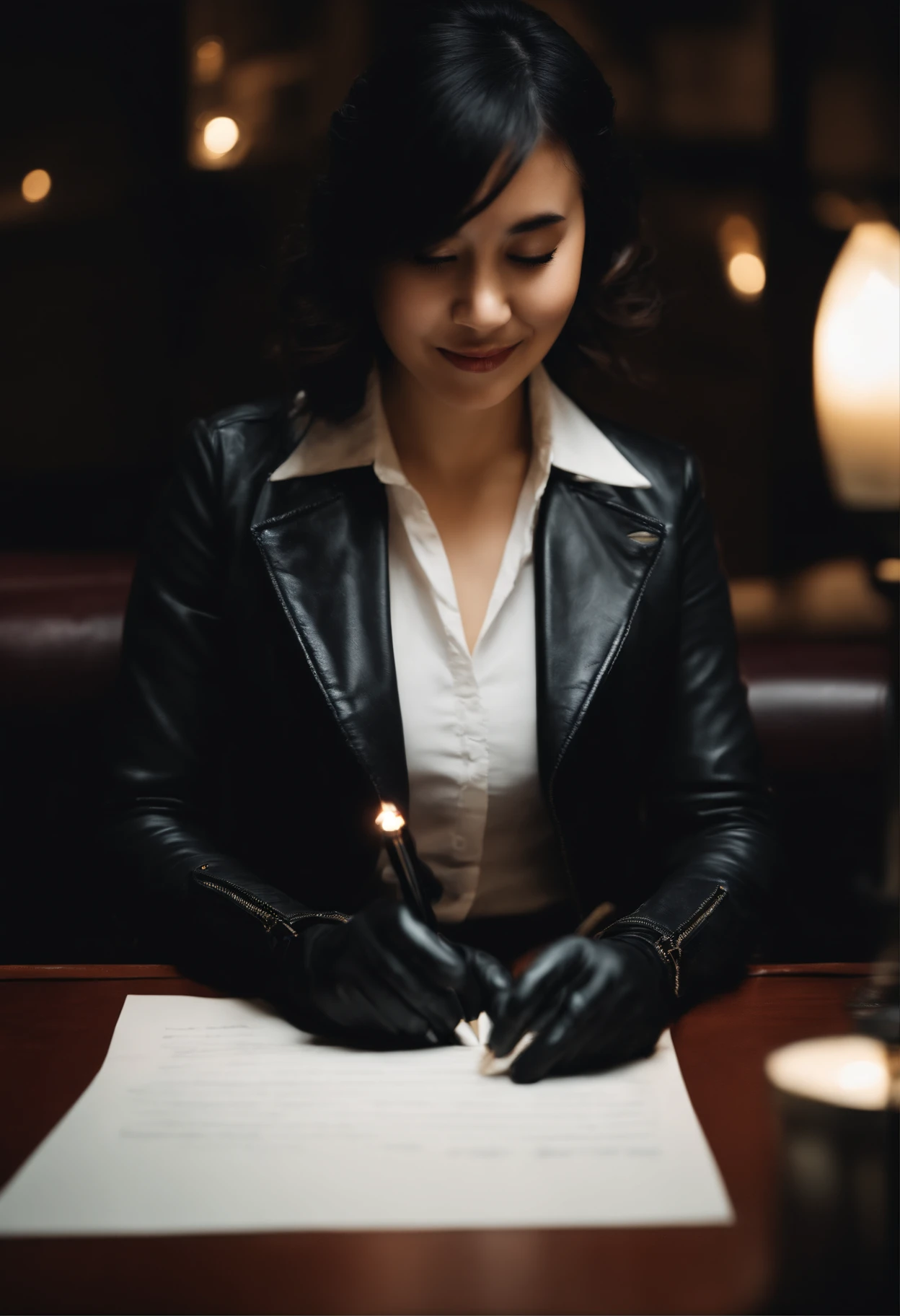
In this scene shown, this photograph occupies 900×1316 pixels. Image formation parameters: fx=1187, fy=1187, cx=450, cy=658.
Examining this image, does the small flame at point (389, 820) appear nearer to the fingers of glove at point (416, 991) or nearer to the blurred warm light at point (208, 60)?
the fingers of glove at point (416, 991)

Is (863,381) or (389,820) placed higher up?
(863,381)

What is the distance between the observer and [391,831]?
93 centimetres

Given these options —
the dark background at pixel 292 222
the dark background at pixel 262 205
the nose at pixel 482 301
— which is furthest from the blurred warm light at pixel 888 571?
the dark background at pixel 262 205

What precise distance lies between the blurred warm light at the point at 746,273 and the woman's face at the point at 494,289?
31.0 inches

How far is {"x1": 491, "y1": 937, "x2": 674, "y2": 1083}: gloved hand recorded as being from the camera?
0.85m

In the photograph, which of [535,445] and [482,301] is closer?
[482,301]

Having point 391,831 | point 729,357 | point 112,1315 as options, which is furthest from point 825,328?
point 729,357

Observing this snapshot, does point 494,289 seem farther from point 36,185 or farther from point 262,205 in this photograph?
point 36,185

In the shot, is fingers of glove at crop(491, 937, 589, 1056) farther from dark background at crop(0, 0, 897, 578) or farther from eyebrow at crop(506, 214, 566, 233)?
dark background at crop(0, 0, 897, 578)

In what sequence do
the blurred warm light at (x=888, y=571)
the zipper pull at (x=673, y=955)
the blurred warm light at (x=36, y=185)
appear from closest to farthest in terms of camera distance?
the blurred warm light at (x=888, y=571) < the zipper pull at (x=673, y=955) < the blurred warm light at (x=36, y=185)

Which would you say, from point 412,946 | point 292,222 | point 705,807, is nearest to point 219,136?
point 292,222

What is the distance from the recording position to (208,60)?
1.85 metres

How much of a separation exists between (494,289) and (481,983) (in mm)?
630

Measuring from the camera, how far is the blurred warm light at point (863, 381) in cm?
68
